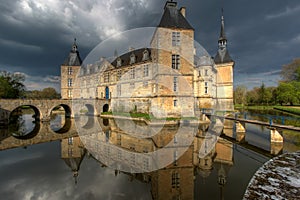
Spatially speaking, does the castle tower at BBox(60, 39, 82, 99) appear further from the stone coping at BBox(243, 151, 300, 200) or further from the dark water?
the stone coping at BBox(243, 151, 300, 200)

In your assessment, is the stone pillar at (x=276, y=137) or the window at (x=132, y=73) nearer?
the stone pillar at (x=276, y=137)

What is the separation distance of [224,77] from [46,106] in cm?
2674

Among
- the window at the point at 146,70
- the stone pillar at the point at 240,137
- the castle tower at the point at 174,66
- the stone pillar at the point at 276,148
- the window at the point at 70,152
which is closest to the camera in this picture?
the stone pillar at the point at 276,148

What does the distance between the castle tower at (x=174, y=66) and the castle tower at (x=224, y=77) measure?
40.1ft

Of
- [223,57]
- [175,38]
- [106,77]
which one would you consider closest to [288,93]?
[223,57]

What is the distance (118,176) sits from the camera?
6203mm

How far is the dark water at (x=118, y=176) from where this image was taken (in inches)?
197

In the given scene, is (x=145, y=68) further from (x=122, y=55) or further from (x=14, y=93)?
(x=14, y=93)

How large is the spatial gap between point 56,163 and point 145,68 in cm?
1687

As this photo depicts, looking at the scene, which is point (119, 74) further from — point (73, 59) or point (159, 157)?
point (159, 157)

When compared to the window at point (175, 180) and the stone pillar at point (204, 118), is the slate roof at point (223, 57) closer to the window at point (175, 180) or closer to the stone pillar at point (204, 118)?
the stone pillar at point (204, 118)

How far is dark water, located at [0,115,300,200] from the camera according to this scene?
4992 mm

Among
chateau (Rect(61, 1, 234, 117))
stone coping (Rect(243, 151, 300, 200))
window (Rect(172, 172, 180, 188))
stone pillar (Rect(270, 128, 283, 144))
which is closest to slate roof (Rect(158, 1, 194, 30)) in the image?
chateau (Rect(61, 1, 234, 117))

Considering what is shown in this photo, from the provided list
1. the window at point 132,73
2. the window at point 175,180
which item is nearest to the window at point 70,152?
the window at point 175,180
